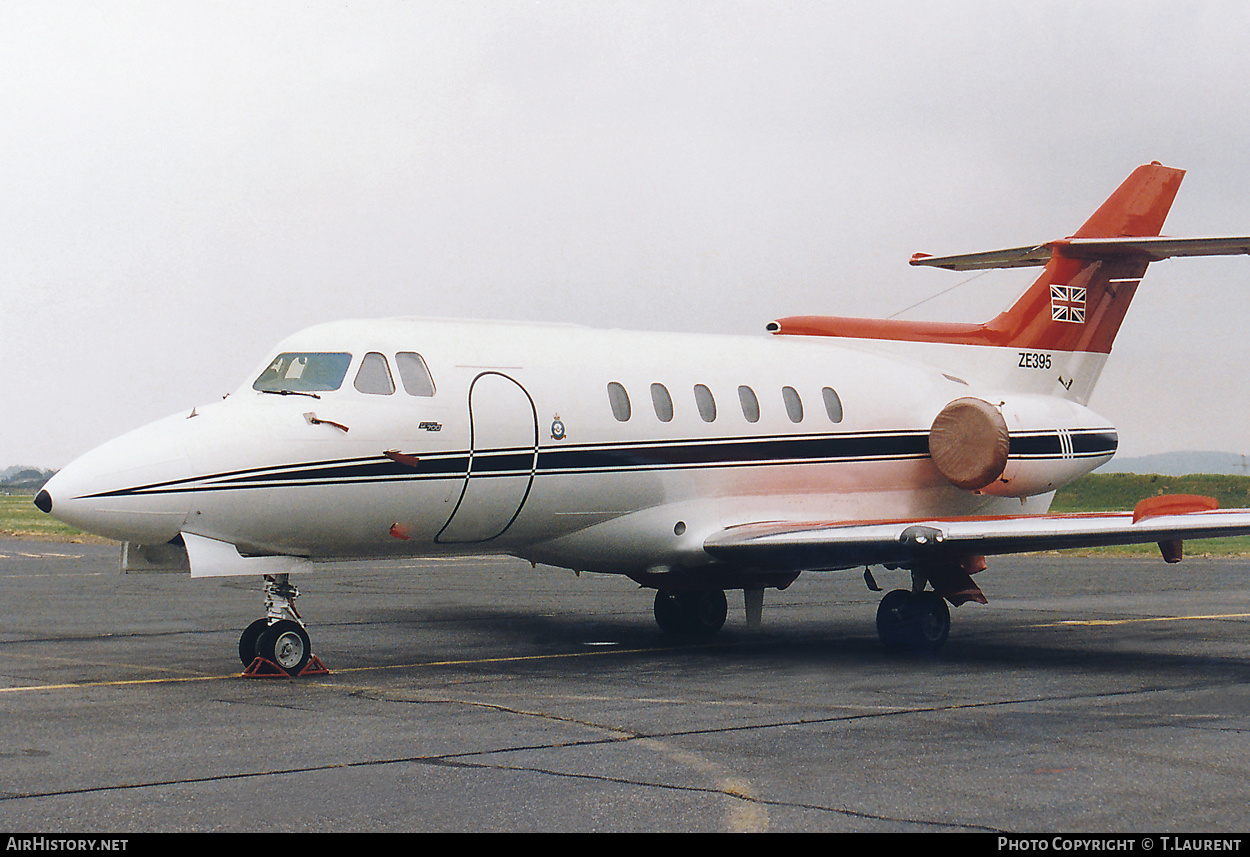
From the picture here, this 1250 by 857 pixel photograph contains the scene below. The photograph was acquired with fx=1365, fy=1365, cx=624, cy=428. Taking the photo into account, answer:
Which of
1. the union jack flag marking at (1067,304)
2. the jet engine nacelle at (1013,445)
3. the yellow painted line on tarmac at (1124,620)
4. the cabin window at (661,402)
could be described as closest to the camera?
the cabin window at (661,402)

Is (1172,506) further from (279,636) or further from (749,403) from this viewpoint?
(279,636)

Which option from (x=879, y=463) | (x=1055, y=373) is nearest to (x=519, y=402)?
(x=879, y=463)

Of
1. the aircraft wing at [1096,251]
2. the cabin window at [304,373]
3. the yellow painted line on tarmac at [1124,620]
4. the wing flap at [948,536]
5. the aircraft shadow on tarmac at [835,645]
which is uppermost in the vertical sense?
the aircraft wing at [1096,251]

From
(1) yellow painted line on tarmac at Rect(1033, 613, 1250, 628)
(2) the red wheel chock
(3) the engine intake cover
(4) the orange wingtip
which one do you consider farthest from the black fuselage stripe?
(4) the orange wingtip

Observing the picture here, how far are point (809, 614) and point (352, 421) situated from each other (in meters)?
9.65

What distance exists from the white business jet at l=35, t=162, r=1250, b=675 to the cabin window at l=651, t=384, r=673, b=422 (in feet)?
0.08

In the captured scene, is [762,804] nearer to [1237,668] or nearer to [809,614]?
[1237,668]

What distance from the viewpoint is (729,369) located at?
15.8 m

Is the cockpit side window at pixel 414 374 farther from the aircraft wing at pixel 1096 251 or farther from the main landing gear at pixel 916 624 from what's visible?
the aircraft wing at pixel 1096 251

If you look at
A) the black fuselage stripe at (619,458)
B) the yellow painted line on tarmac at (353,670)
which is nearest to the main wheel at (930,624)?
the black fuselage stripe at (619,458)

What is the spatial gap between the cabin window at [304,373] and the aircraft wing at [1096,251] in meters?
10.8

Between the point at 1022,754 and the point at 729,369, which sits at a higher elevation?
the point at 729,369

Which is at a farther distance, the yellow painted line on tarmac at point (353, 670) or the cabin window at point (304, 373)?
the cabin window at point (304, 373)

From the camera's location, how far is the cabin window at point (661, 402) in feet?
48.5
